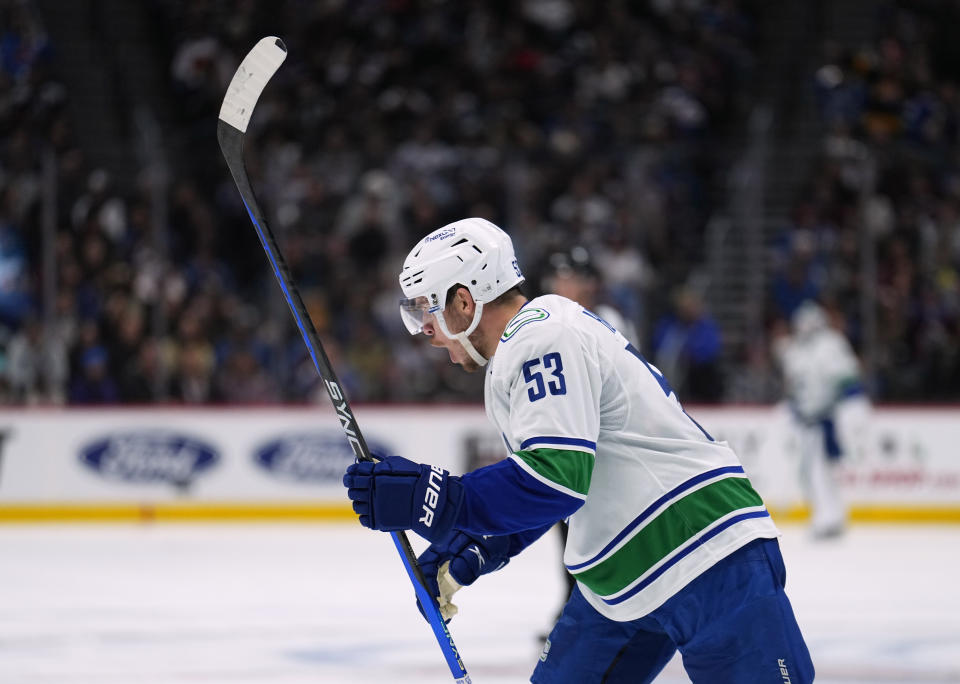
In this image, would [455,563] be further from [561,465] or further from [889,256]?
[889,256]

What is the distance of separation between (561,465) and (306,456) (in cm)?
874

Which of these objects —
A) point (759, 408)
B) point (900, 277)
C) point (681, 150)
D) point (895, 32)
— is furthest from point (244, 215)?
point (895, 32)

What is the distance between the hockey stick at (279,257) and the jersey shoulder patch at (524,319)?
15.3 inches

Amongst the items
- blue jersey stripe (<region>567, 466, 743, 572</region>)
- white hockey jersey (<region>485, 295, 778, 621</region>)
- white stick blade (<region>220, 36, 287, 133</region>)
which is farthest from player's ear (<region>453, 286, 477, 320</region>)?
white stick blade (<region>220, 36, 287, 133</region>)

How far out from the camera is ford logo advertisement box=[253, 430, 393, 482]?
36.1ft

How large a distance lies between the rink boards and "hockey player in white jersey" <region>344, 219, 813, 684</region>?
8244 mm

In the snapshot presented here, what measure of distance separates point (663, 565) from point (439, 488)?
1.58ft

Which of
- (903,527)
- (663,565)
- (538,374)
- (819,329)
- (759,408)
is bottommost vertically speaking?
(903,527)

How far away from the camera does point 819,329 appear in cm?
1023

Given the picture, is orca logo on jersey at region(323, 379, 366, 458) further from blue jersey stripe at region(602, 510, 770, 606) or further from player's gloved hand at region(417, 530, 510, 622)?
blue jersey stripe at region(602, 510, 770, 606)

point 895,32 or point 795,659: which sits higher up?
point 895,32

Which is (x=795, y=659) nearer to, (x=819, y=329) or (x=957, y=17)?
(x=819, y=329)

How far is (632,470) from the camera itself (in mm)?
2658

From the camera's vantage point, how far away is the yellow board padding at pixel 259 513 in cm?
1101
